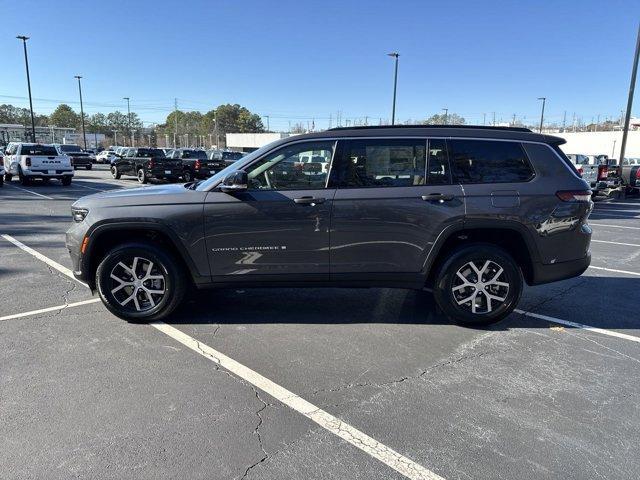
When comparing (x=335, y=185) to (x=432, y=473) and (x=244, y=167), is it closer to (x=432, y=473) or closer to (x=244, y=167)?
(x=244, y=167)

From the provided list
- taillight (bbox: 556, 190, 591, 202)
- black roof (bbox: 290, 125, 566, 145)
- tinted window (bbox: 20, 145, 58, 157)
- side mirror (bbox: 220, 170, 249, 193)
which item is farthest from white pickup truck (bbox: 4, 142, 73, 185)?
taillight (bbox: 556, 190, 591, 202)

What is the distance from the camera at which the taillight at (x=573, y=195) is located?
4457mm

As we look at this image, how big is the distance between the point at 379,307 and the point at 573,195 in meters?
2.28

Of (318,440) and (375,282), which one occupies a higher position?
(375,282)

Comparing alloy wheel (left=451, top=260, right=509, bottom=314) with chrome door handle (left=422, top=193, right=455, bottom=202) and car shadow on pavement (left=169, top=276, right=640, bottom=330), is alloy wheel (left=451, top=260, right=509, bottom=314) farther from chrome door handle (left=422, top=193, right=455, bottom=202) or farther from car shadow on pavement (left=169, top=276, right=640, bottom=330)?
chrome door handle (left=422, top=193, right=455, bottom=202)

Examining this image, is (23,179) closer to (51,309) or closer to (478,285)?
(51,309)

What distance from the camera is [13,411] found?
3072 mm

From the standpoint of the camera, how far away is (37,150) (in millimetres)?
19938

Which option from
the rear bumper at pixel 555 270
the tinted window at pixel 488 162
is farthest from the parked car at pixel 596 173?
the tinted window at pixel 488 162

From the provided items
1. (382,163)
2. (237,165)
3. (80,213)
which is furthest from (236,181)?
(80,213)

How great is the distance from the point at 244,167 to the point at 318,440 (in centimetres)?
259

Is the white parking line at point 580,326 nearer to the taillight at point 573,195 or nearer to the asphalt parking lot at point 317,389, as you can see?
the asphalt parking lot at point 317,389

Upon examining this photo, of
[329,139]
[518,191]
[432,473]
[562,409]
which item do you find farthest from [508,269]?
[432,473]

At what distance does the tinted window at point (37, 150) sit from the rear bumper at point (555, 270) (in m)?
21.1
